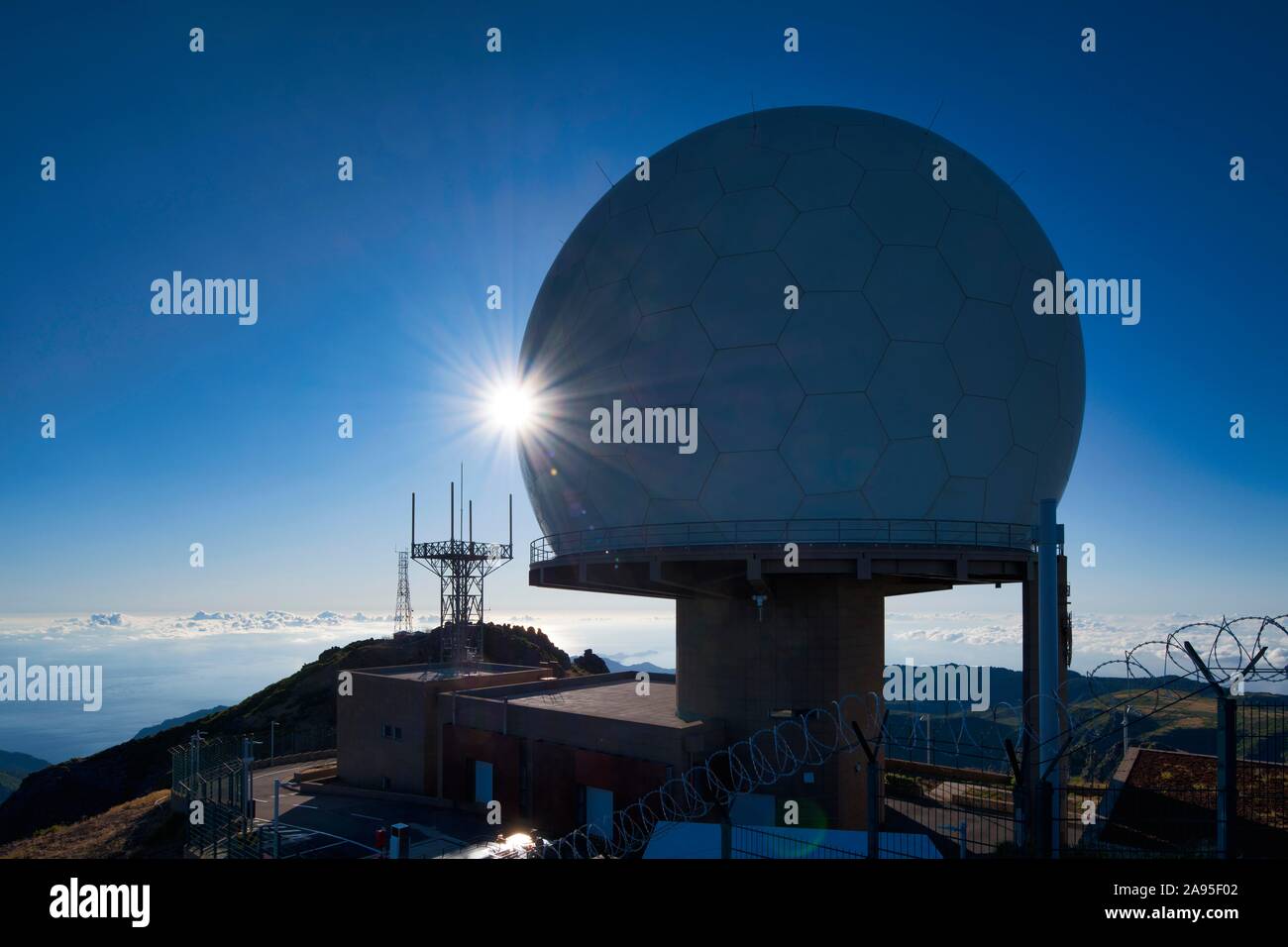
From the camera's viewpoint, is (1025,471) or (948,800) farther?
(948,800)

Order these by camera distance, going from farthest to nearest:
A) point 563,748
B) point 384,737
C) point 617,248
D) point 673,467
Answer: point 384,737 < point 563,748 < point 617,248 < point 673,467

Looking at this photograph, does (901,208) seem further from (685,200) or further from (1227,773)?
(1227,773)

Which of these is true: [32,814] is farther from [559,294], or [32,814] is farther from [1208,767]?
[1208,767]

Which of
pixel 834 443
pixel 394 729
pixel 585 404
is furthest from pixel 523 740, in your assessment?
pixel 834 443

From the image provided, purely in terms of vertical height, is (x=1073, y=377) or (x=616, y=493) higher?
(x=1073, y=377)

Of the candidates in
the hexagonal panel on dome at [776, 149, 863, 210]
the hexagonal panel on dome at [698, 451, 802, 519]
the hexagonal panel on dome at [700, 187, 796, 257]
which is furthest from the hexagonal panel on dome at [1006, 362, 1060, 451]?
the hexagonal panel on dome at [700, 187, 796, 257]
